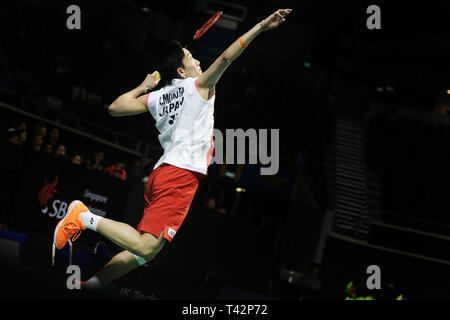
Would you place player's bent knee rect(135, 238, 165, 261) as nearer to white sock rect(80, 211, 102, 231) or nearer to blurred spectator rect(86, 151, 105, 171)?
white sock rect(80, 211, 102, 231)

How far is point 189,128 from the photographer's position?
387cm

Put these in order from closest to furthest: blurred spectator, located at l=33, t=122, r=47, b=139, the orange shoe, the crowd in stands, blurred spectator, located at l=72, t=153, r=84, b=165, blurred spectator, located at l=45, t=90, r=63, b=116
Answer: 1. the orange shoe
2. the crowd in stands
3. blurred spectator, located at l=33, t=122, r=47, b=139
4. blurred spectator, located at l=72, t=153, r=84, b=165
5. blurred spectator, located at l=45, t=90, r=63, b=116

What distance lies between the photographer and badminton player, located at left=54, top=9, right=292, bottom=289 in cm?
364

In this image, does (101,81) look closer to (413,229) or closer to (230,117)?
(230,117)

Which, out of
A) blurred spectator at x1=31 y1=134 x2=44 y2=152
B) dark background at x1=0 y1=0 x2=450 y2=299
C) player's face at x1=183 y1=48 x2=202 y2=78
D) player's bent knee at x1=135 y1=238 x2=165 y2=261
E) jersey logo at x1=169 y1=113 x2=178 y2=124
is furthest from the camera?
dark background at x1=0 y1=0 x2=450 y2=299

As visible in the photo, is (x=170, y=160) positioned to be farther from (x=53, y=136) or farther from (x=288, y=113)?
(x=288, y=113)

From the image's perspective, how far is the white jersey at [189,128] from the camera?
12.5 feet

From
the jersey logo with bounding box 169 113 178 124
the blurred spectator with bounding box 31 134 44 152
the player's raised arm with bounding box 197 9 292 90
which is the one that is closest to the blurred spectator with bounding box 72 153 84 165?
the blurred spectator with bounding box 31 134 44 152

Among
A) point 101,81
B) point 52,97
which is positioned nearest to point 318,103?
point 101,81

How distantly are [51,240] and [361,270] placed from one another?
1226cm

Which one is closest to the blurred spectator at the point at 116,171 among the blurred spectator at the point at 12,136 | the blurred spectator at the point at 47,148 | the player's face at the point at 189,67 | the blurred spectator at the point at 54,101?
the blurred spectator at the point at 47,148

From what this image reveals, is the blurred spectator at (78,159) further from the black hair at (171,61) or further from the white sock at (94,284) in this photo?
the white sock at (94,284)

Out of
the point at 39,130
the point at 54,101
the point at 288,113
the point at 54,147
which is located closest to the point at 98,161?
the point at 54,147

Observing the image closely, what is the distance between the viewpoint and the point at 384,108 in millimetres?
20125
